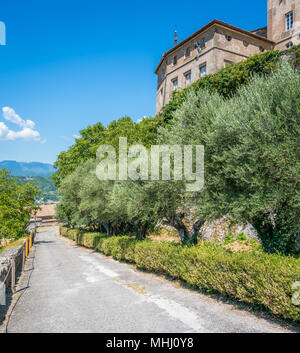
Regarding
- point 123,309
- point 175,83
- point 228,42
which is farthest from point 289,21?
point 123,309

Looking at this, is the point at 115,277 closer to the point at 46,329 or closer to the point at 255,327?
the point at 46,329

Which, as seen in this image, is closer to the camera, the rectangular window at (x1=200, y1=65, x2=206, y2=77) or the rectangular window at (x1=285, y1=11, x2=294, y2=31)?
the rectangular window at (x1=285, y1=11, x2=294, y2=31)

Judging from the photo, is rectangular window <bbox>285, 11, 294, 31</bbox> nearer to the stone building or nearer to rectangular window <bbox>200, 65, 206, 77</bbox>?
the stone building

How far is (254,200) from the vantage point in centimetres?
882

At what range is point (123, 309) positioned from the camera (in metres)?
8.85

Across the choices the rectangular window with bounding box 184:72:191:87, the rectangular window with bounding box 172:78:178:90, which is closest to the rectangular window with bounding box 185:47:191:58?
the rectangular window with bounding box 184:72:191:87

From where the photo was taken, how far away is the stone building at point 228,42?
3550 cm

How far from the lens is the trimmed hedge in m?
6.88

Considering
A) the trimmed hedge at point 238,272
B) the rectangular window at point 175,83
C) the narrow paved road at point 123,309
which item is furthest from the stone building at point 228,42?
the narrow paved road at point 123,309

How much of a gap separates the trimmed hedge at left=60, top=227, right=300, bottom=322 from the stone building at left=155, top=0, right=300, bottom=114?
28459mm

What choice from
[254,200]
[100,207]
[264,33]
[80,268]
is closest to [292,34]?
[264,33]

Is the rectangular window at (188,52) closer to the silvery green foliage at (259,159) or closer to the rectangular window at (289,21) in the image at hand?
the rectangular window at (289,21)
